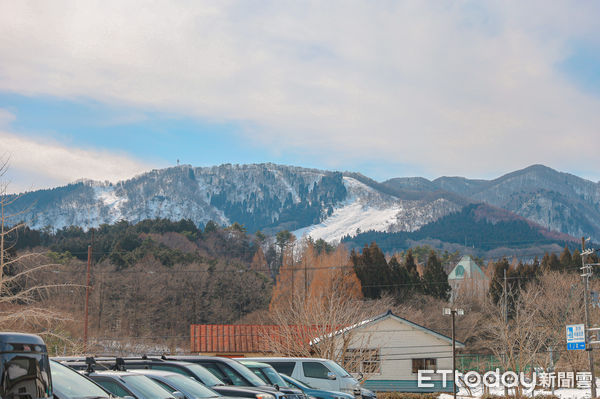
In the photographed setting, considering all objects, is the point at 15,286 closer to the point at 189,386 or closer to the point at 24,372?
the point at 189,386

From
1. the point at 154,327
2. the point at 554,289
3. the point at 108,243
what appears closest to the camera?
the point at 554,289

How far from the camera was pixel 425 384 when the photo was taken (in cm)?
4553

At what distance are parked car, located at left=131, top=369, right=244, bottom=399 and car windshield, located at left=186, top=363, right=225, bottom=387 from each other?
1656 millimetres

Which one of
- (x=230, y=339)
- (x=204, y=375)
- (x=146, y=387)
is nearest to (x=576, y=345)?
(x=230, y=339)

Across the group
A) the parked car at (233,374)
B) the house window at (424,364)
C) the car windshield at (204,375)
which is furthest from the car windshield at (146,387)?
the house window at (424,364)

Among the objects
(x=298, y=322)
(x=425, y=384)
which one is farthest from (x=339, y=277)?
(x=298, y=322)

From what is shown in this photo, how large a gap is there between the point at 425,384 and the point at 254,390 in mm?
34548

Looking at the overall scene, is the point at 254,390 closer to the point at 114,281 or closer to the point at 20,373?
the point at 20,373

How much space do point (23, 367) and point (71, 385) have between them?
184 cm

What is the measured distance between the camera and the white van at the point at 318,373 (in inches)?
821

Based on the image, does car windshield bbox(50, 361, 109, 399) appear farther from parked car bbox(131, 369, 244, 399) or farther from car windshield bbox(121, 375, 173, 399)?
parked car bbox(131, 369, 244, 399)

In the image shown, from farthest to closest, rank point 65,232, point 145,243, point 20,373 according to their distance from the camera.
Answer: point 65,232 → point 145,243 → point 20,373

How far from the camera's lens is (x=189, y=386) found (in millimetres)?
11867

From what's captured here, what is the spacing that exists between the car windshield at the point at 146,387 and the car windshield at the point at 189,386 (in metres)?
0.89
